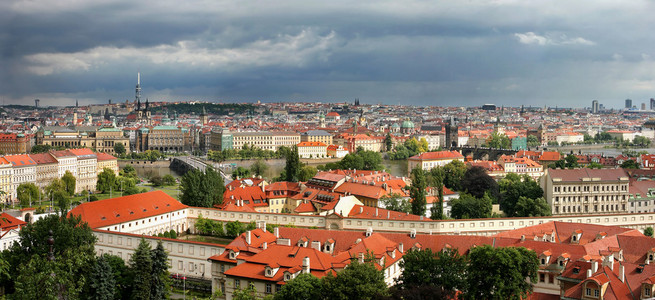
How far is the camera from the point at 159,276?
24.2 meters

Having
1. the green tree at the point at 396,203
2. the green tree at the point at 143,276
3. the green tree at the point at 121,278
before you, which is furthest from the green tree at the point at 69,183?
the green tree at the point at 143,276

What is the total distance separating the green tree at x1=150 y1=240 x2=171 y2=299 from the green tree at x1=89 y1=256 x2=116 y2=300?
1.40 metres

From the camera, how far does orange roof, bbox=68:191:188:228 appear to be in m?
32.2

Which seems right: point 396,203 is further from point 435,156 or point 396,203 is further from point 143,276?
point 435,156

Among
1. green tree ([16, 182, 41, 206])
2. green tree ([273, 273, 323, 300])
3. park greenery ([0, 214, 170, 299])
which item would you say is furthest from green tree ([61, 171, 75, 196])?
green tree ([273, 273, 323, 300])

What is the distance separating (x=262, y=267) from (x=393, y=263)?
4.56 m

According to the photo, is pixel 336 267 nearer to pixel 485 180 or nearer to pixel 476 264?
pixel 476 264

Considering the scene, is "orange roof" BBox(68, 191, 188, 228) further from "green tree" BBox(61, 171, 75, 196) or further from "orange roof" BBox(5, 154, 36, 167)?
"orange roof" BBox(5, 154, 36, 167)

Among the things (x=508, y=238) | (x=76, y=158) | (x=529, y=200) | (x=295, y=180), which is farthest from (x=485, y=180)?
(x=76, y=158)

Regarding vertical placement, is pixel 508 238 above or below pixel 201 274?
above

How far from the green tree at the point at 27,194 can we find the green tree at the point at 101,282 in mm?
30115

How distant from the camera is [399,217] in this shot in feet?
110

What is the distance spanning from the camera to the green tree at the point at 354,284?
19422 mm

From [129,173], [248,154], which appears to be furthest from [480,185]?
[248,154]
